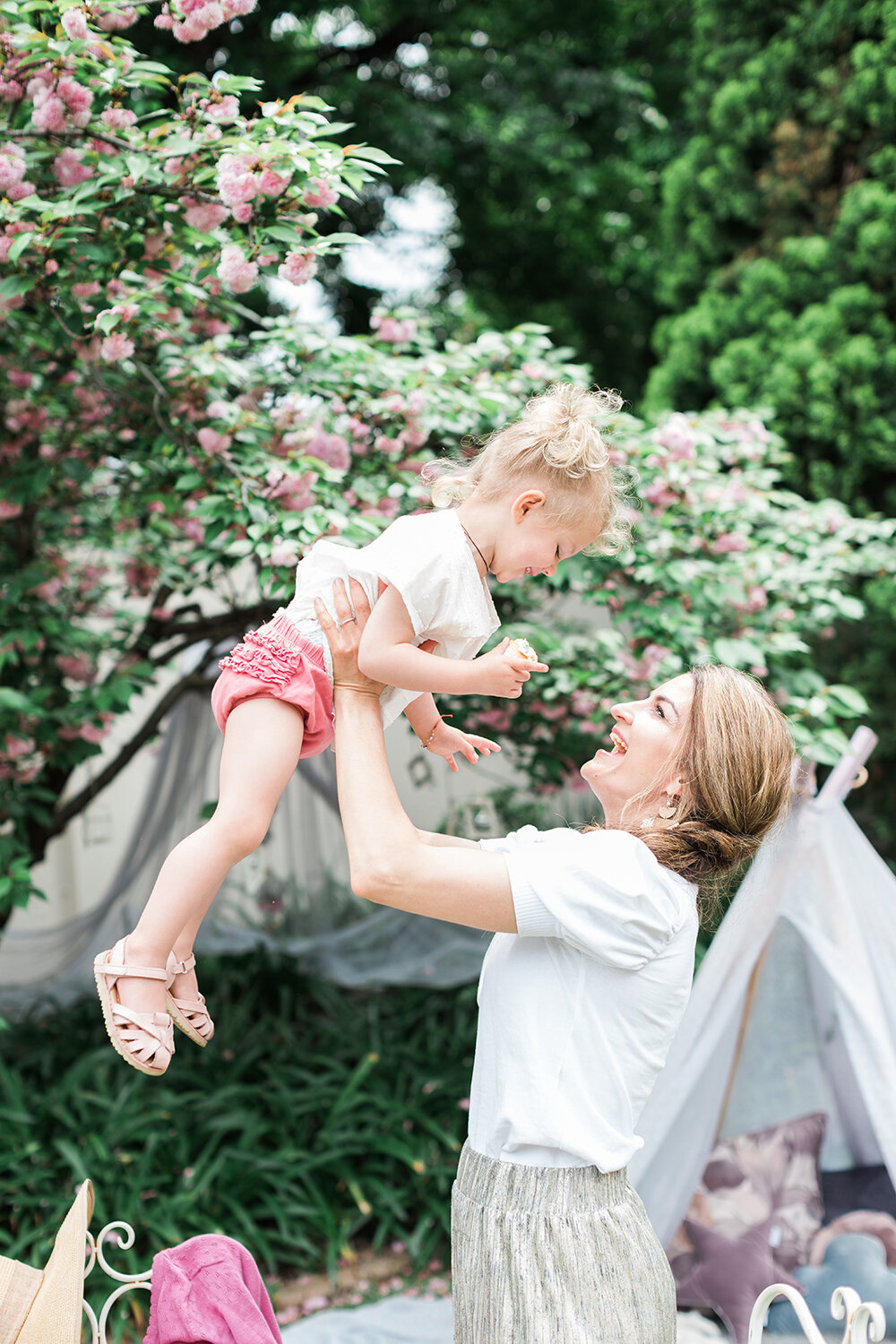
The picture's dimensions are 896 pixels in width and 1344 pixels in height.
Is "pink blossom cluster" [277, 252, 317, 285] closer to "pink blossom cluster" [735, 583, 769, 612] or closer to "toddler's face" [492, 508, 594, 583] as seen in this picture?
"toddler's face" [492, 508, 594, 583]

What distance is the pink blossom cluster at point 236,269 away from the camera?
6.14 ft

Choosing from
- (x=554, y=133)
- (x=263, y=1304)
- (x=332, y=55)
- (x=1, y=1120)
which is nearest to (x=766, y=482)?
(x=263, y=1304)

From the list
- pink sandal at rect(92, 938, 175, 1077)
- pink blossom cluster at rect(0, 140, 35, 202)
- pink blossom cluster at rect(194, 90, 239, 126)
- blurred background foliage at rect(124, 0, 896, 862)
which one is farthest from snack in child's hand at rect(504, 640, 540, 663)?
blurred background foliage at rect(124, 0, 896, 862)

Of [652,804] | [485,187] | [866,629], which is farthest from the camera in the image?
[485,187]

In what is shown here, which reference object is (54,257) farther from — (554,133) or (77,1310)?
(554,133)

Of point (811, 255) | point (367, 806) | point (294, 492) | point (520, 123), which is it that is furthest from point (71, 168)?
point (520, 123)

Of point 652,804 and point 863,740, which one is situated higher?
point 652,804

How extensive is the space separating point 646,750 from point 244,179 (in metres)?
1.18

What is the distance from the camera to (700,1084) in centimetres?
257

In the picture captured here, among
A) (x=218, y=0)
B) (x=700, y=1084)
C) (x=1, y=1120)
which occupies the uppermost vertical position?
(x=218, y=0)

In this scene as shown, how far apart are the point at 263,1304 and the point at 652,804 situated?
32.3 inches

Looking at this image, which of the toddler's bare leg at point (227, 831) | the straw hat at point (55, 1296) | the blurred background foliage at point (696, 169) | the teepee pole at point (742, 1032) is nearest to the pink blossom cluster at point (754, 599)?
the teepee pole at point (742, 1032)

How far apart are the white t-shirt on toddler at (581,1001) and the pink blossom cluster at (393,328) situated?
169 centimetres

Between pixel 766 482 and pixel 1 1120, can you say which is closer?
pixel 766 482
